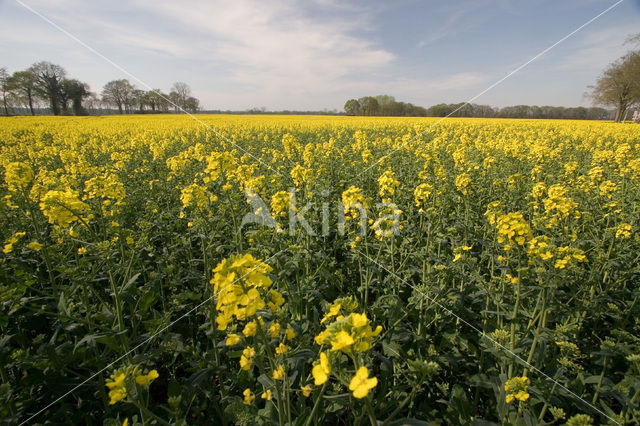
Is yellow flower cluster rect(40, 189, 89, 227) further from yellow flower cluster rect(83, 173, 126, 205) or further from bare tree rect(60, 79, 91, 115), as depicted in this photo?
bare tree rect(60, 79, 91, 115)

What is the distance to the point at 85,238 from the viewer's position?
12.7 feet

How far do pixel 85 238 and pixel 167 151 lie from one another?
952 cm

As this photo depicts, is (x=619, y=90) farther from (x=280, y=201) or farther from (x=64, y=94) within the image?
(x=64, y=94)

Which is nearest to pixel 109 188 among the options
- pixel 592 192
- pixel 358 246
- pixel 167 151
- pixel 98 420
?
pixel 98 420

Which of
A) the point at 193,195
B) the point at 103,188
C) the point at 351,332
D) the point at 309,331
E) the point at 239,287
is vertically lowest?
the point at 309,331

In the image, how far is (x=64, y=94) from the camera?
19656 mm

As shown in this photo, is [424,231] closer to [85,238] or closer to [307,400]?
[307,400]

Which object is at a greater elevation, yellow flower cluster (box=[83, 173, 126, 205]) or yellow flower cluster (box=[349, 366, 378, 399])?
yellow flower cluster (box=[83, 173, 126, 205])

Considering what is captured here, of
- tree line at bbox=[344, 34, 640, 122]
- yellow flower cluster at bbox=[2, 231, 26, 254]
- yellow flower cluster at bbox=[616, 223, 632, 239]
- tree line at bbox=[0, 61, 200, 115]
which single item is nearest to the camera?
yellow flower cluster at bbox=[2, 231, 26, 254]

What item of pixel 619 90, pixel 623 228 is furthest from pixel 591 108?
pixel 623 228

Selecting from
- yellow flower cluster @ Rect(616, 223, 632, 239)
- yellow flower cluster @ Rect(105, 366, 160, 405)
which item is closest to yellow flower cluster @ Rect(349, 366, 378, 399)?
yellow flower cluster @ Rect(105, 366, 160, 405)

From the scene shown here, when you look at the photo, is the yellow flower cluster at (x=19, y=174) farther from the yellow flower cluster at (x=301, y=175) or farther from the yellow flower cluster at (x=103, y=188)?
the yellow flower cluster at (x=301, y=175)

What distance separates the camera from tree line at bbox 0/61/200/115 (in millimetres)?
12430

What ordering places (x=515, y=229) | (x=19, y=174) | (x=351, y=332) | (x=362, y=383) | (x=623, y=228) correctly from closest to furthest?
(x=362, y=383) → (x=351, y=332) → (x=515, y=229) → (x=19, y=174) → (x=623, y=228)
